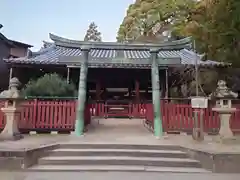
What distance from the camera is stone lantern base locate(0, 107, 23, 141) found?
7215 mm

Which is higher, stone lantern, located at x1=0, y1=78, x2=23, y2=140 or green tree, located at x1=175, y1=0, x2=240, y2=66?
green tree, located at x1=175, y1=0, x2=240, y2=66

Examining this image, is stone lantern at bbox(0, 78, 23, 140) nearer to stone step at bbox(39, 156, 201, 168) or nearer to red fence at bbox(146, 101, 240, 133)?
stone step at bbox(39, 156, 201, 168)

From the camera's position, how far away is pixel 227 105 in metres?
7.72

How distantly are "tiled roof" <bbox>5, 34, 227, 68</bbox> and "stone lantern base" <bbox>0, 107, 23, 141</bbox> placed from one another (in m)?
2.46

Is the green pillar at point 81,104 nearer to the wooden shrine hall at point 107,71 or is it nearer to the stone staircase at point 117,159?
the stone staircase at point 117,159

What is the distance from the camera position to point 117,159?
5992mm

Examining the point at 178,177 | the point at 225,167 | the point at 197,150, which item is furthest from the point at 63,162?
the point at 225,167

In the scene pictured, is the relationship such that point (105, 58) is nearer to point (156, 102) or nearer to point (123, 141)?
point (156, 102)

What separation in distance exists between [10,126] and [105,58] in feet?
12.1

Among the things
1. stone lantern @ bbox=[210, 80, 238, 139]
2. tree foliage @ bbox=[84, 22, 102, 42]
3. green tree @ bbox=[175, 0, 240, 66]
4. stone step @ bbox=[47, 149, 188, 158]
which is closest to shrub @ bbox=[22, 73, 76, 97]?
stone step @ bbox=[47, 149, 188, 158]

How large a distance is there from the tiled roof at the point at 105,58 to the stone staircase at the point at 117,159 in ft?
10.9

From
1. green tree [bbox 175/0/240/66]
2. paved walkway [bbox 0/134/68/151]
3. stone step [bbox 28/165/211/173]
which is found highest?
green tree [bbox 175/0/240/66]

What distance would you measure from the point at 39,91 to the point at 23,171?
4760mm

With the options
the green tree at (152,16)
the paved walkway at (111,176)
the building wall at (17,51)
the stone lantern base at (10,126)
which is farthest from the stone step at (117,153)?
the building wall at (17,51)
